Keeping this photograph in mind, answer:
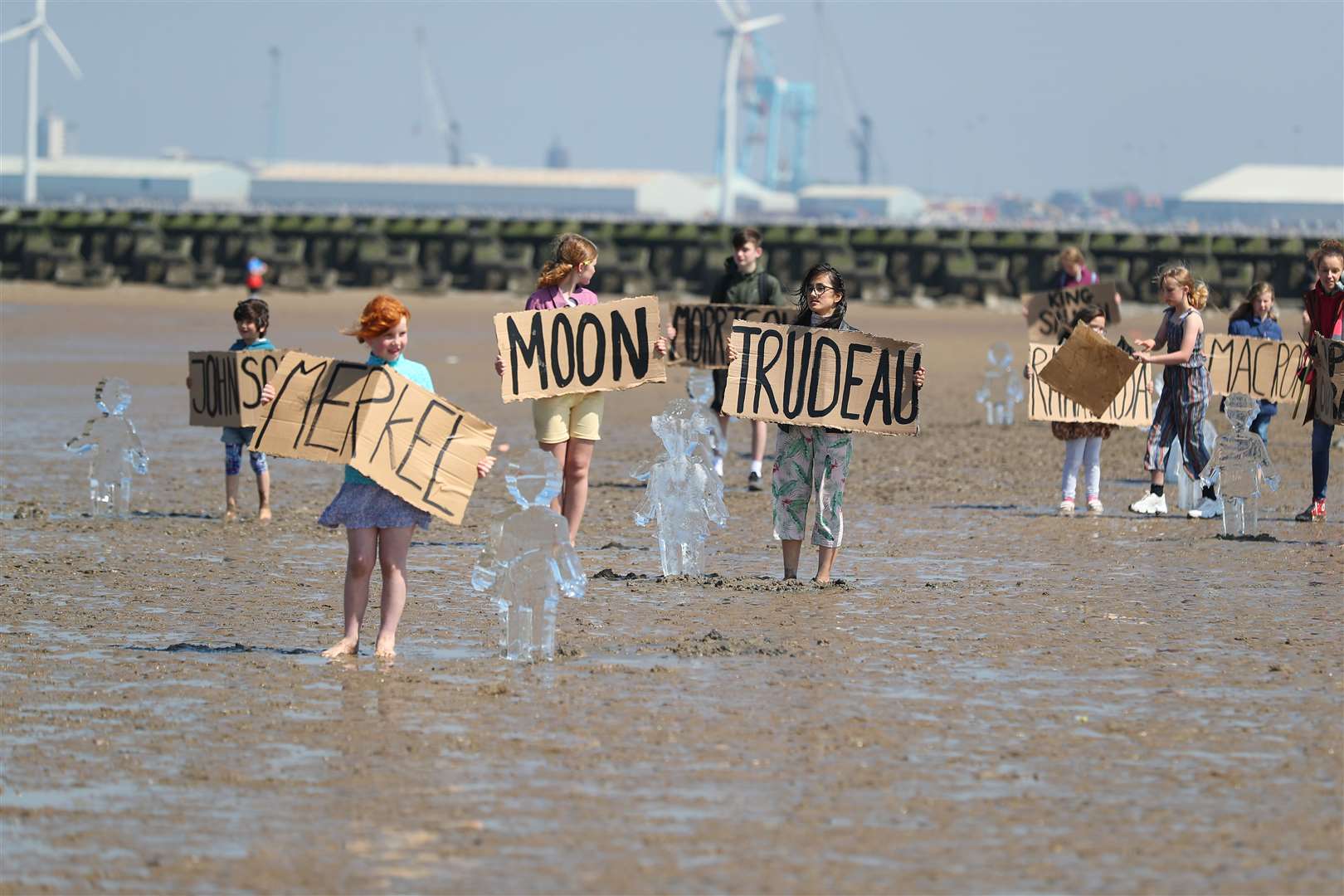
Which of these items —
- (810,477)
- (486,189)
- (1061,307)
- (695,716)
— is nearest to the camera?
(695,716)

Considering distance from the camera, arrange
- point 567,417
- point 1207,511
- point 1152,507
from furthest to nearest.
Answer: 1. point 1152,507
2. point 1207,511
3. point 567,417

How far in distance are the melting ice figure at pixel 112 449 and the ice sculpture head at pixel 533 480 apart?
15.4ft

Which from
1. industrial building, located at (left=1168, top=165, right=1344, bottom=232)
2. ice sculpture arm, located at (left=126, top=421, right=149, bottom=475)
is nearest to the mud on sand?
ice sculpture arm, located at (left=126, top=421, right=149, bottom=475)

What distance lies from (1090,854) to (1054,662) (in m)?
2.62

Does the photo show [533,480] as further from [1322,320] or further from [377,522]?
[1322,320]

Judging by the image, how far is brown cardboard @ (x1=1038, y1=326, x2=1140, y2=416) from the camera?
12.2 meters

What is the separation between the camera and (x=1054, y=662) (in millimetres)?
8055

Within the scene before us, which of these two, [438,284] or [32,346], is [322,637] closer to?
[32,346]

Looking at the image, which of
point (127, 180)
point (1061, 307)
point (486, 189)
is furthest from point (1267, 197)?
point (1061, 307)

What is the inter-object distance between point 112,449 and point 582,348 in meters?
3.58

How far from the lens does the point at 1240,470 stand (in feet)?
38.7

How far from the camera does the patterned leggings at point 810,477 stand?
9.59 m

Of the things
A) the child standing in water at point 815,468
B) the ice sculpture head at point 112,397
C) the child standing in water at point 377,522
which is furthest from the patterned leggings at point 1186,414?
the ice sculpture head at point 112,397

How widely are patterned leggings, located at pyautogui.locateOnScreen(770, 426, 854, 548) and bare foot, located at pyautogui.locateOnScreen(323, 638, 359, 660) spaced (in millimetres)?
2409
